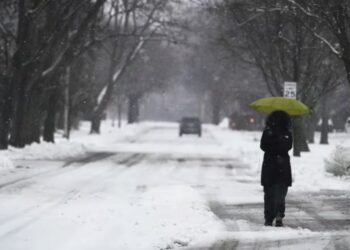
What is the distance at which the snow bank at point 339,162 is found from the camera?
61.4 ft

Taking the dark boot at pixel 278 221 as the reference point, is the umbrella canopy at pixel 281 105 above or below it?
above

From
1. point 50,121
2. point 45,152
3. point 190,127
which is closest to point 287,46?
point 45,152

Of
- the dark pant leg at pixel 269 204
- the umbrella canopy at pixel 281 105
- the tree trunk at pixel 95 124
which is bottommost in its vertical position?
the dark pant leg at pixel 269 204

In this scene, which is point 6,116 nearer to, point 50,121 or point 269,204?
point 50,121

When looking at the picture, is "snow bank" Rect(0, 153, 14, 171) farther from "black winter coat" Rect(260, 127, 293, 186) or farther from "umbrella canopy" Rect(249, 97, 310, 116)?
"black winter coat" Rect(260, 127, 293, 186)

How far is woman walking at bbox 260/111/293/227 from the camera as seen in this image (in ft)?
36.3

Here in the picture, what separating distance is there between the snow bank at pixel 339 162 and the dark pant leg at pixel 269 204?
7804 mm

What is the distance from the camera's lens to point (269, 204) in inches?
442

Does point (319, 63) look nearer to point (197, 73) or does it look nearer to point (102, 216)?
point (102, 216)

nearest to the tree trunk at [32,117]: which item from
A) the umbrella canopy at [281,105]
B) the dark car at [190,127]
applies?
the umbrella canopy at [281,105]

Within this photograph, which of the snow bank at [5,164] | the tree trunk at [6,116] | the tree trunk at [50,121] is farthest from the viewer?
the tree trunk at [50,121]

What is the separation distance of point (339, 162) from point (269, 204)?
27.1 ft

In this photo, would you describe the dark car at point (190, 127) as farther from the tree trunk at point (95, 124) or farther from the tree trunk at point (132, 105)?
the tree trunk at point (132, 105)

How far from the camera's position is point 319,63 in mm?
28203
